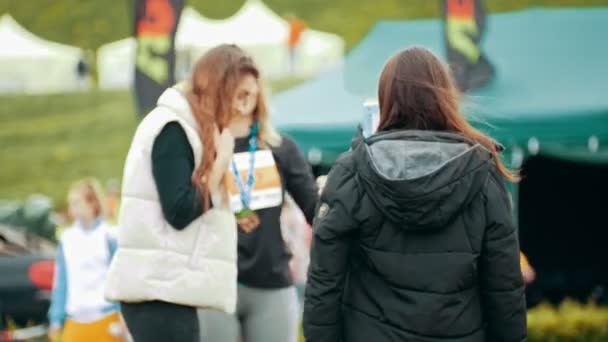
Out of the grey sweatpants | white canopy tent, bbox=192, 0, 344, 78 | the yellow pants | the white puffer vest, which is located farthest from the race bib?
white canopy tent, bbox=192, 0, 344, 78

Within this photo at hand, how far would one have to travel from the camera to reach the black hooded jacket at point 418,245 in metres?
2.86

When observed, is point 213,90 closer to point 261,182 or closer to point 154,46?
point 261,182

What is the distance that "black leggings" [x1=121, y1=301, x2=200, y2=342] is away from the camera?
11.2ft

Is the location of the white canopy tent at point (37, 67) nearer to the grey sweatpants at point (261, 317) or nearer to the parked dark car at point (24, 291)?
the parked dark car at point (24, 291)

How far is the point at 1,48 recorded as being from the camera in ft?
61.6

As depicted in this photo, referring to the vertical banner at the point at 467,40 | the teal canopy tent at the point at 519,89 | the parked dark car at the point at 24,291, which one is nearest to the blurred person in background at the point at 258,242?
the teal canopy tent at the point at 519,89

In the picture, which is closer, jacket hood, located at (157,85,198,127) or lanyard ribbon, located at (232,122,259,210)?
jacket hood, located at (157,85,198,127)

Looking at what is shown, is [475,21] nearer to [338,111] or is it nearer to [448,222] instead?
[338,111]

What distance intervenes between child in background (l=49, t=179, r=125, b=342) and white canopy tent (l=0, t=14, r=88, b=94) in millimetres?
13497

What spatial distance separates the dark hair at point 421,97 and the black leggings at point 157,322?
917 millimetres

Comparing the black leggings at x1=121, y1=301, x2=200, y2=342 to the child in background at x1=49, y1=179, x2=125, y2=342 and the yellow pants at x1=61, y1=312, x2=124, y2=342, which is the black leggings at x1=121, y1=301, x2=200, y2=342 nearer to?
the child in background at x1=49, y1=179, x2=125, y2=342

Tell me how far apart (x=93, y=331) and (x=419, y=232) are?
3.14m

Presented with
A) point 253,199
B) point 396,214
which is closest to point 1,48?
point 253,199

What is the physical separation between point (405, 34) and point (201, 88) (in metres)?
7.89
